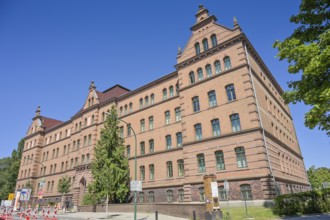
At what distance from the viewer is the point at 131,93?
127ft

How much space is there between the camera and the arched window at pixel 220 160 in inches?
961

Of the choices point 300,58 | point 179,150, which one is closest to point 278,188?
point 179,150

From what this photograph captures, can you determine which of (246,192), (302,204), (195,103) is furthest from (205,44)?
(302,204)

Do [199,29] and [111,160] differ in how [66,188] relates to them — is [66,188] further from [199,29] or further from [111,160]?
[199,29]

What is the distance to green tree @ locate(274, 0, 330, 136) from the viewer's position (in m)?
11.1

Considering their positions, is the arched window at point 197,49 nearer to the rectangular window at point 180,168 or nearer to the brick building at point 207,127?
the brick building at point 207,127

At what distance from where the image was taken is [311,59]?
38.0 ft

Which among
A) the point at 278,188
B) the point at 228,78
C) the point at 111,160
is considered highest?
the point at 228,78

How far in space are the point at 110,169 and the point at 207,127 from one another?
43.4 ft

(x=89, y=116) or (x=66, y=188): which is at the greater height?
(x=89, y=116)

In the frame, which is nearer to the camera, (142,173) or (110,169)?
(110,169)

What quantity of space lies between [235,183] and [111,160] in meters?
16.0

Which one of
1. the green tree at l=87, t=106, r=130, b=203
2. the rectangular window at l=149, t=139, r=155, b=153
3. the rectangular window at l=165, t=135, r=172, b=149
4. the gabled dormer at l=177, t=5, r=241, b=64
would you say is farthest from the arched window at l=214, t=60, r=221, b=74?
the green tree at l=87, t=106, r=130, b=203

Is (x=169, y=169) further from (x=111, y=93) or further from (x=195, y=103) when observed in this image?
(x=111, y=93)
